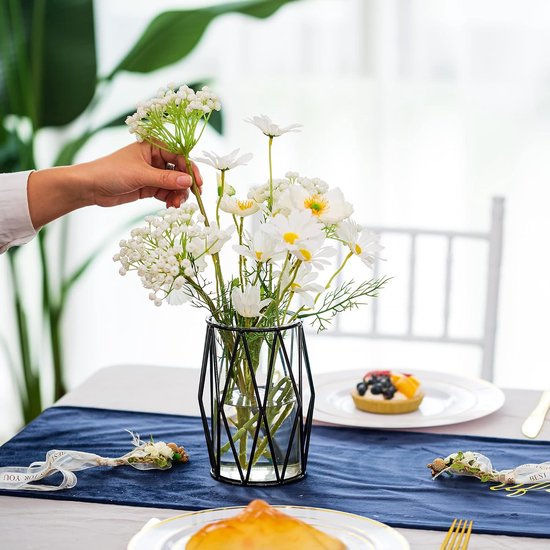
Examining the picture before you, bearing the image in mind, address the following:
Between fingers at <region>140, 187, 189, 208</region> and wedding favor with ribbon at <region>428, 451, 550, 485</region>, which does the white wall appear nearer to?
fingers at <region>140, 187, 189, 208</region>

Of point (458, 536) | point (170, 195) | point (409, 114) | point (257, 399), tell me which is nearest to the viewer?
point (458, 536)

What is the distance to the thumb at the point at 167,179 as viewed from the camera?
3.75 feet

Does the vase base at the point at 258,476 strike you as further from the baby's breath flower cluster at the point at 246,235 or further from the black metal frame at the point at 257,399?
the baby's breath flower cluster at the point at 246,235

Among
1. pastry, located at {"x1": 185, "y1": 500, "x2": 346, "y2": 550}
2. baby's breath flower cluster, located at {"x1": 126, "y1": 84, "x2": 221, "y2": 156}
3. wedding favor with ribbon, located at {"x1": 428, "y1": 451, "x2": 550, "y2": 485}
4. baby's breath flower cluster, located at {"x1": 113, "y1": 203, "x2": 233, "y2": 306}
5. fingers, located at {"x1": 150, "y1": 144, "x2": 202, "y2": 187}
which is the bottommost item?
wedding favor with ribbon, located at {"x1": 428, "y1": 451, "x2": 550, "y2": 485}

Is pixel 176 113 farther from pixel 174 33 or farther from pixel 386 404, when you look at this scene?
pixel 174 33

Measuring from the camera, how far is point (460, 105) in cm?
270

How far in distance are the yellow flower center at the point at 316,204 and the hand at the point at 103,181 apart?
0.73ft

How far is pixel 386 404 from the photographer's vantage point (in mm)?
1314

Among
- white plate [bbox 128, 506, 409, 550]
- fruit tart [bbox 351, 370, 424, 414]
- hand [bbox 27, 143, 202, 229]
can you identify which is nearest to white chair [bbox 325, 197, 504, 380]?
fruit tart [bbox 351, 370, 424, 414]

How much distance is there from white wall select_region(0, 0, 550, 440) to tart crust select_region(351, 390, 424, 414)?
1.46 meters

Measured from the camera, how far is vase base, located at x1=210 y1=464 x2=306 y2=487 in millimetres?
1081

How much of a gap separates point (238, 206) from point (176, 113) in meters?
0.12

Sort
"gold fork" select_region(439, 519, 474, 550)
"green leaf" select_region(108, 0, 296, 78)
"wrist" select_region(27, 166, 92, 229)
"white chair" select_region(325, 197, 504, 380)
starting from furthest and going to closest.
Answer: "green leaf" select_region(108, 0, 296, 78) → "white chair" select_region(325, 197, 504, 380) → "wrist" select_region(27, 166, 92, 229) → "gold fork" select_region(439, 519, 474, 550)

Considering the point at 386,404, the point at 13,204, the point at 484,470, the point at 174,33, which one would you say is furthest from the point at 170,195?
the point at 174,33
